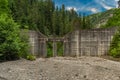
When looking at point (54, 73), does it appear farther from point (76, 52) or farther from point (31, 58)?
point (76, 52)

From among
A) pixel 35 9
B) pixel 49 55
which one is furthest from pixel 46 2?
pixel 49 55

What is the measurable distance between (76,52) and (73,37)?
1.81m

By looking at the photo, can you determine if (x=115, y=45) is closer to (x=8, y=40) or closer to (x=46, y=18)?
(x=8, y=40)

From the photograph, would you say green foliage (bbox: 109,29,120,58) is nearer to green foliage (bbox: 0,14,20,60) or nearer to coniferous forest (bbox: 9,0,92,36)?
green foliage (bbox: 0,14,20,60)

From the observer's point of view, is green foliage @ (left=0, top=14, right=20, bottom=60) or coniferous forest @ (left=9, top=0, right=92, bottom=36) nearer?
green foliage @ (left=0, top=14, right=20, bottom=60)

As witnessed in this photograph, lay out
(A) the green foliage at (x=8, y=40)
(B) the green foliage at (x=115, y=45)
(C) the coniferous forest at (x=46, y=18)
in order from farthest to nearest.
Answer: (C) the coniferous forest at (x=46, y=18)
(B) the green foliage at (x=115, y=45)
(A) the green foliage at (x=8, y=40)

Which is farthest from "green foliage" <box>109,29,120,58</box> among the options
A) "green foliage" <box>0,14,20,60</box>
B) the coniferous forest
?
the coniferous forest

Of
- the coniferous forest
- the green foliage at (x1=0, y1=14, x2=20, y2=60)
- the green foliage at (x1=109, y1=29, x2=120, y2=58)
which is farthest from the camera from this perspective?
the coniferous forest

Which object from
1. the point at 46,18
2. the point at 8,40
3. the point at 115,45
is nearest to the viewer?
the point at 8,40

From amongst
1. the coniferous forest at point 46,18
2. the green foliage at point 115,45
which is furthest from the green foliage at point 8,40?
the coniferous forest at point 46,18

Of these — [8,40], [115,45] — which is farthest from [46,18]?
[8,40]

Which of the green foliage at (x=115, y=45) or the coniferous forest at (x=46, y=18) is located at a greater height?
the coniferous forest at (x=46, y=18)

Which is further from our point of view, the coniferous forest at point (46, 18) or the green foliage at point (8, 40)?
the coniferous forest at point (46, 18)

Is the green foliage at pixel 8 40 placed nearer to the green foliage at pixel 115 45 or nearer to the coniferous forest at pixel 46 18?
the green foliage at pixel 115 45
